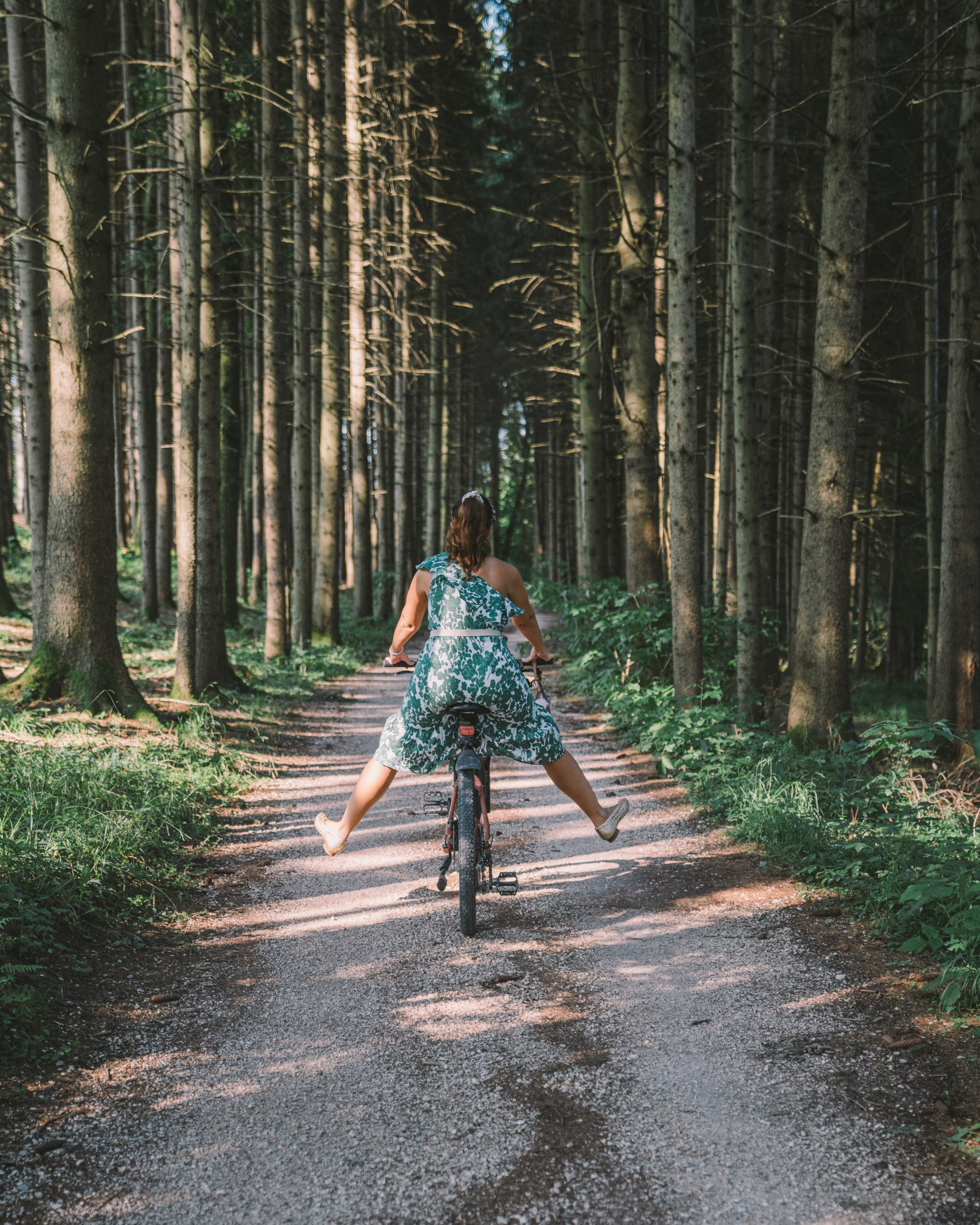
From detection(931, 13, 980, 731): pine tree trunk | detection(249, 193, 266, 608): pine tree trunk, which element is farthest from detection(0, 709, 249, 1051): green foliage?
detection(931, 13, 980, 731): pine tree trunk

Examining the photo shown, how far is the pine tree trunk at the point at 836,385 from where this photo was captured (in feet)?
23.0

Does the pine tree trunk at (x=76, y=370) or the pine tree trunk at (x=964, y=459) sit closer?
the pine tree trunk at (x=76, y=370)

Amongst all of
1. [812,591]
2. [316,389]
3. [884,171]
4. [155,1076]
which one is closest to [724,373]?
[884,171]

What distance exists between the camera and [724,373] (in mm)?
13375

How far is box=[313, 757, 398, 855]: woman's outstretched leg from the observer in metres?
4.68

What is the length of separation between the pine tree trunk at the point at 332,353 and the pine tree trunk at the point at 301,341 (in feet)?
1.52

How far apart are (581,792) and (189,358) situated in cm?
645

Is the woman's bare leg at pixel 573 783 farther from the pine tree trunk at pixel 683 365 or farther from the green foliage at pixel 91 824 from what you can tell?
the pine tree trunk at pixel 683 365

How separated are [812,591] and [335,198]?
39.6 feet

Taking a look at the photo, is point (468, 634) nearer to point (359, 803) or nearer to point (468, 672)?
point (468, 672)

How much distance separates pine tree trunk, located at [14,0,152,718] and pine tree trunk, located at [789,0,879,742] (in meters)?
6.15

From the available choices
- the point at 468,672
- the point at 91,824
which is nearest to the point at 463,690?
the point at 468,672

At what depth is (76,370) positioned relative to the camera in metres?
7.83

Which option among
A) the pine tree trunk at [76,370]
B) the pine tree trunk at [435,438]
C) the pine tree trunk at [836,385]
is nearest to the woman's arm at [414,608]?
the pine tree trunk at [836,385]
